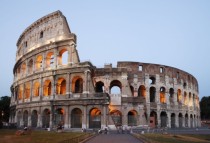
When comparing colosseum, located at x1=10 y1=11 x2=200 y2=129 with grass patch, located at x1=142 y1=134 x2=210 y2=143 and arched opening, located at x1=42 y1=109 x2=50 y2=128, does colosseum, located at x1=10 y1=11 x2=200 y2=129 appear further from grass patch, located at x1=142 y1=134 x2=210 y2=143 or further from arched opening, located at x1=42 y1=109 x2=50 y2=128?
grass patch, located at x1=142 y1=134 x2=210 y2=143

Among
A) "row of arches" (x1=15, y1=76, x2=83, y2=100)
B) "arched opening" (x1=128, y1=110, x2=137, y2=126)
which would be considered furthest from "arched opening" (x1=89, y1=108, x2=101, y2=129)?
"arched opening" (x1=128, y1=110, x2=137, y2=126)

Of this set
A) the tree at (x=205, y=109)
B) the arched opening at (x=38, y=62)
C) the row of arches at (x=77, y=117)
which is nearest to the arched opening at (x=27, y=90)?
the arched opening at (x=38, y=62)

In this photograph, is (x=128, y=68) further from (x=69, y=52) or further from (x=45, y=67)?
(x=45, y=67)

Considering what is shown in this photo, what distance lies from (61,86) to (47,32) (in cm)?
944

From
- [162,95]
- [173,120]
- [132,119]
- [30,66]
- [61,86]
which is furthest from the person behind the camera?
[162,95]

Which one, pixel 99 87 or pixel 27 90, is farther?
pixel 27 90

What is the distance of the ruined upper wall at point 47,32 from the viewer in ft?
130

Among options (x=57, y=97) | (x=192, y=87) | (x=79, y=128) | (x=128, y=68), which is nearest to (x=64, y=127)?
(x=79, y=128)

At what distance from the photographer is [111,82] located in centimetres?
4050

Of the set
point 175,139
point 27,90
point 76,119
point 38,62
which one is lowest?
point 175,139

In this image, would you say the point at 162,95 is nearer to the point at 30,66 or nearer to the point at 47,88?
the point at 47,88

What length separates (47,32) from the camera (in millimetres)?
41812

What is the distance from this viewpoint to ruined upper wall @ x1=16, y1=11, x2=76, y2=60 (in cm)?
3956

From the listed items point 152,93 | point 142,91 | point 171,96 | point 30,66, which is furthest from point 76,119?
point 171,96
